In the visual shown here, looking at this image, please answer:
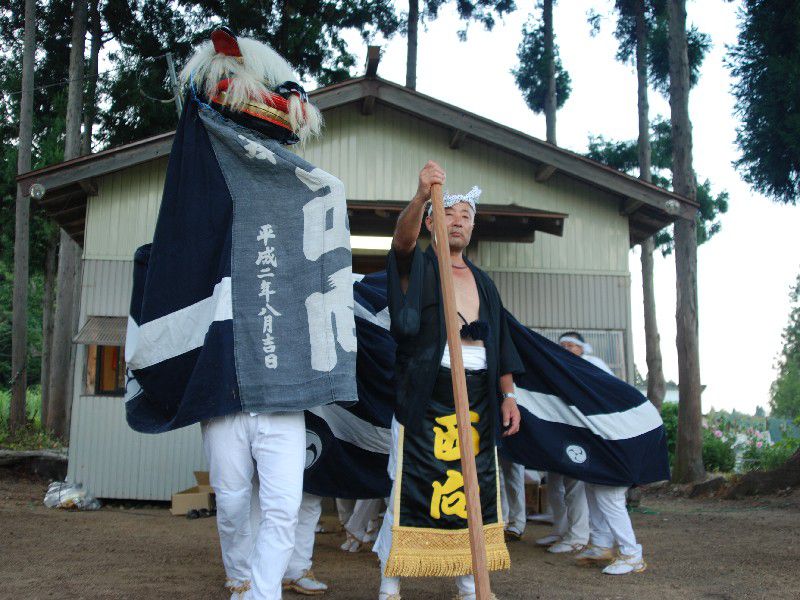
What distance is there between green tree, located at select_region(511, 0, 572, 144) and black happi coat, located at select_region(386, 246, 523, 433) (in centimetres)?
1713

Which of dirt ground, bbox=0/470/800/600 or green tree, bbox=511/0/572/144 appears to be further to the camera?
green tree, bbox=511/0/572/144

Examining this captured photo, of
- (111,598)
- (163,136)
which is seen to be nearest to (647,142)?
(163,136)

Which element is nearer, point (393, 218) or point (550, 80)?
point (393, 218)

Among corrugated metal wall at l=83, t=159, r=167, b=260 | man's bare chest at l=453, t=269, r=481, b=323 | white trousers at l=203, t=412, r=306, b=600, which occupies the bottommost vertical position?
white trousers at l=203, t=412, r=306, b=600

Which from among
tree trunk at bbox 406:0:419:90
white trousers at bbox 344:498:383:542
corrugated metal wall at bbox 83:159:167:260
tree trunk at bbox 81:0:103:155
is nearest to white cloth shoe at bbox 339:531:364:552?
white trousers at bbox 344:498:383:542

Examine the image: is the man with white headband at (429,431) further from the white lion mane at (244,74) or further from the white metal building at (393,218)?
the white metal building at (393,218)

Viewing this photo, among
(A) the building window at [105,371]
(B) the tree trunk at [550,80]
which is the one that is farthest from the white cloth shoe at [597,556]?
(B) the tree trunk at [550,80]

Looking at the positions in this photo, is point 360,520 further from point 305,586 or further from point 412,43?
point 412,43

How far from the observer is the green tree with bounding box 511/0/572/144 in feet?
66.5

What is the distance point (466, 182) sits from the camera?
992cm

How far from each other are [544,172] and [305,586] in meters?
6.87

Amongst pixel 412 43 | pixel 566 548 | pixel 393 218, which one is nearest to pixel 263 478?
pixel 566 548

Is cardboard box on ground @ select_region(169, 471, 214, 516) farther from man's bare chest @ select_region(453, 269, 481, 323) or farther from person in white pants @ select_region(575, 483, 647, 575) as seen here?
man's bare chest @ select_region(453, 269, 481, 323)

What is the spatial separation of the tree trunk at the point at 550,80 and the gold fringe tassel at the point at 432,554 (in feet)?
57.0
